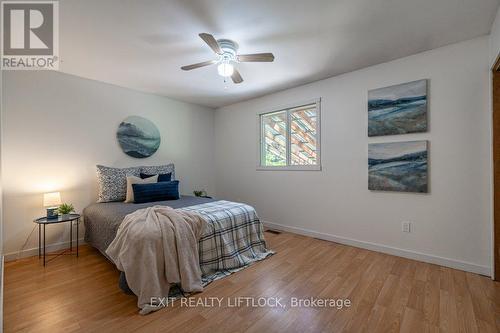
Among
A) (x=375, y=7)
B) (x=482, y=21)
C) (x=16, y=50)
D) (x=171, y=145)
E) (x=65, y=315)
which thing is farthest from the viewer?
(x=171, y=145)

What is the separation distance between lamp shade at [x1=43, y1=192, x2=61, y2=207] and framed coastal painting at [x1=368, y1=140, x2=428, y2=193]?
4.03m

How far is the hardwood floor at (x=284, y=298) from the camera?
61.7 inches

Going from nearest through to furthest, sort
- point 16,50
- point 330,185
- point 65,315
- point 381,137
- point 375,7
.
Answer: point 65,315 → point 375,7 → point 16,50 → point 381,137 → point 330,185

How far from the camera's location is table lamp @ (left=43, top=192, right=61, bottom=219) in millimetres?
2646

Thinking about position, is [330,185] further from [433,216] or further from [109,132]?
[109,132]

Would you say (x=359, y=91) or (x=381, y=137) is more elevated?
(x=359, y=91)

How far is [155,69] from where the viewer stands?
117 inches

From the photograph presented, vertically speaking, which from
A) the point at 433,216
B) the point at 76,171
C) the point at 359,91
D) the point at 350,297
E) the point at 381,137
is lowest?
the point at 350,297

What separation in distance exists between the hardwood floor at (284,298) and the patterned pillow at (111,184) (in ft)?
2.88

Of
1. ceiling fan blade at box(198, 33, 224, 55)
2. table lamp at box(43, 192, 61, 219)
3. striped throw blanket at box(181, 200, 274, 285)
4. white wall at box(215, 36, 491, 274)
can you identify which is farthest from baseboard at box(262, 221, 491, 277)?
table lamp at box(43, 192, 61, 219)

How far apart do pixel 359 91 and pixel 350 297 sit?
2514mm

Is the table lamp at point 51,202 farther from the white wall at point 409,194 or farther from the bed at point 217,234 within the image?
the white wall at point 409,194

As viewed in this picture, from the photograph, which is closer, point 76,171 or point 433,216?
point 433,216

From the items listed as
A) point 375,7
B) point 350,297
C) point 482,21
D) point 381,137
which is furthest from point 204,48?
point 350,297
